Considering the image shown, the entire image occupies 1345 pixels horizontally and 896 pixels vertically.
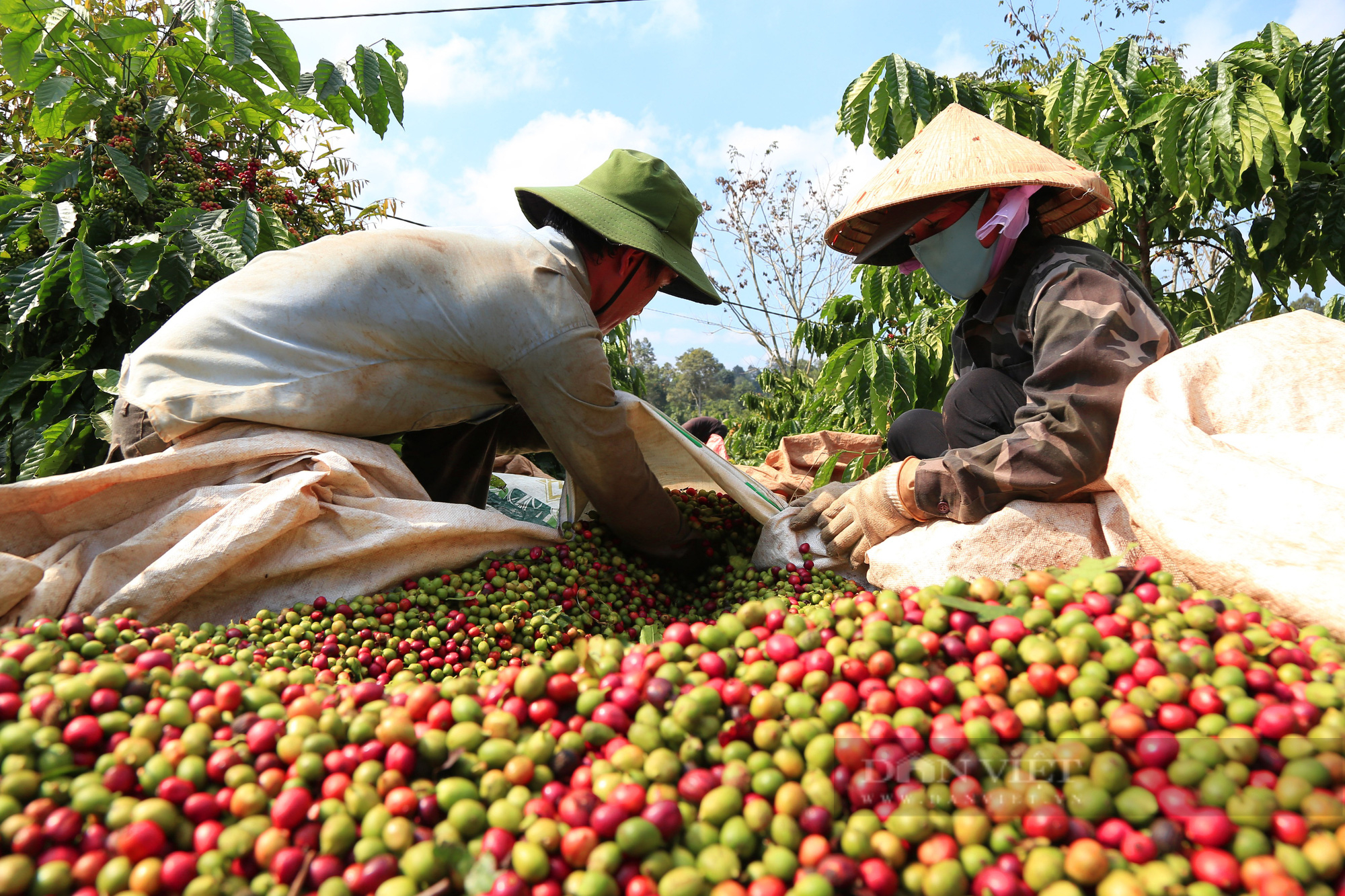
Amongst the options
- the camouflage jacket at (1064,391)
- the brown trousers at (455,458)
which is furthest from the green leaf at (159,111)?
the camouflage jacket at (1064,391)

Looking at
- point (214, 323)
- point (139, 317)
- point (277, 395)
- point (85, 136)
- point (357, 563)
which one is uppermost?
point (85, 136)

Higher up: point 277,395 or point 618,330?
point 618,330

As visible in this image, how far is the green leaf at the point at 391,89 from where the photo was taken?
12.7 ft

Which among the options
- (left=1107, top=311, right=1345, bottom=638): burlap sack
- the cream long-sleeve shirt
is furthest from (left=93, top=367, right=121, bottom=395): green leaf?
(left=1107, top=311, right=1345, bottom=638): burlap sack

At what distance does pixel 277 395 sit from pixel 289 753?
1414mm

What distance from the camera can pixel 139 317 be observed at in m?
3.39

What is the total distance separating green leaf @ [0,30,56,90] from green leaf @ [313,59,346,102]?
1.10 m

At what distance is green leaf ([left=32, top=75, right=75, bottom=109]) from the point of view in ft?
10.7

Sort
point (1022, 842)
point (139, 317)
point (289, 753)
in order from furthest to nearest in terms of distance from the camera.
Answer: point (139, 317), point (289, 753), point (1022, 842)

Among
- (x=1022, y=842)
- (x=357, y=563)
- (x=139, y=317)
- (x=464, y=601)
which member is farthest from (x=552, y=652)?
(x=139, y=317)

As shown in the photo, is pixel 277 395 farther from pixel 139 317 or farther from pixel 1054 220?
pixel 1054 220

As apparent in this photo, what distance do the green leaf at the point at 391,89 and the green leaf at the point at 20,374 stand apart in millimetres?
1992

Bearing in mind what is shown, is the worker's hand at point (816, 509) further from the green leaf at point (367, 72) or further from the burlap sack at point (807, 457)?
the green leaf at point (367, 72)

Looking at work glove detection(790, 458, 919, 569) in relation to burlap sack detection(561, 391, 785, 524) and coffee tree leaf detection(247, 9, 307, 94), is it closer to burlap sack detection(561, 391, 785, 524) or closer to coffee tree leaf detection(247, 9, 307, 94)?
burlap sack detection(561, 391, 785, 524)
